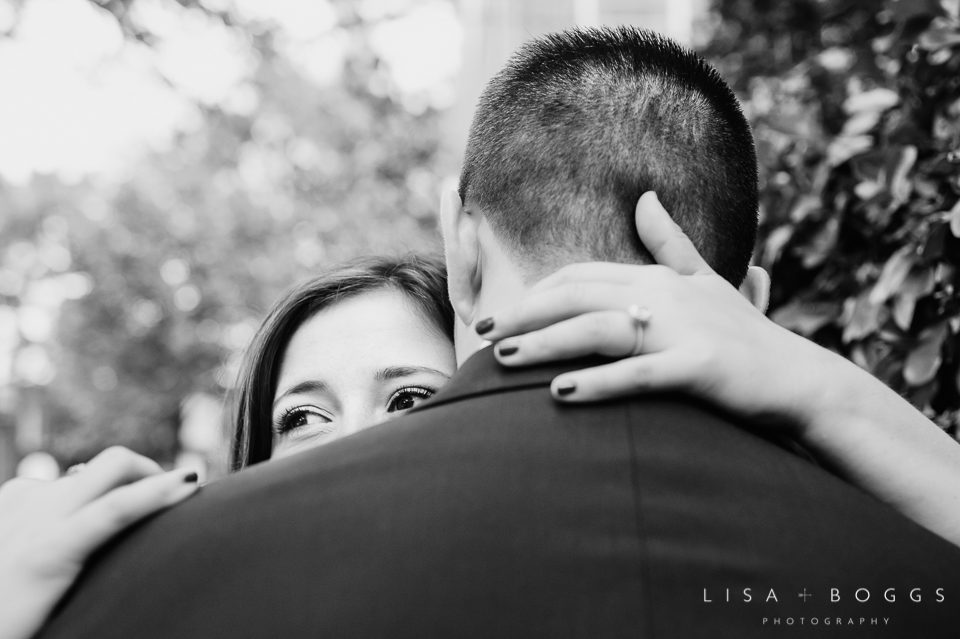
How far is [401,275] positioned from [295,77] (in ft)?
40.0

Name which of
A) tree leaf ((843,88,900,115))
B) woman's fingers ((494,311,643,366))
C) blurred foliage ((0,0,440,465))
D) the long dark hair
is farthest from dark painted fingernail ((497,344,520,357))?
blurred foliage ((0,0,440,465))

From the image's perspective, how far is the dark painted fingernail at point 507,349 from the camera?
4.36 feet

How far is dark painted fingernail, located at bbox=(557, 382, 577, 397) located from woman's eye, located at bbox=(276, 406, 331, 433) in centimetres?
138

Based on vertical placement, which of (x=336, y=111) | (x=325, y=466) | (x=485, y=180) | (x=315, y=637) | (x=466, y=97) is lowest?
(x=315, y=637)

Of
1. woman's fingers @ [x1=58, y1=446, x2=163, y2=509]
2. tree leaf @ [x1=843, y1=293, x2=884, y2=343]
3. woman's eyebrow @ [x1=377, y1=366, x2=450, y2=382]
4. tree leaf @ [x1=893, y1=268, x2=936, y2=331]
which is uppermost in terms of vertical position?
tree leaf @ [x1=843, y1=293, x2=884, y2=343]

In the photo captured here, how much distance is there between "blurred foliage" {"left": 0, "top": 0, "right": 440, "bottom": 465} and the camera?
12602 millimetres

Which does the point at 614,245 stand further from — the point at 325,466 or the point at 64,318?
the point at 64,318

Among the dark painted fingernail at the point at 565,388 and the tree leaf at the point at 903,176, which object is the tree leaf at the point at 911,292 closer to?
the tree leaf at the point at 903,176

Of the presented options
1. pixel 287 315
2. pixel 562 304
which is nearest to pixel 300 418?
pixel 287 315

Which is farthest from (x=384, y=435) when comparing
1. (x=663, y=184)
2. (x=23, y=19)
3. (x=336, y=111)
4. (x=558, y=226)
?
(x=336, y=111)

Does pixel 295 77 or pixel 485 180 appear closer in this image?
pixel 485 180

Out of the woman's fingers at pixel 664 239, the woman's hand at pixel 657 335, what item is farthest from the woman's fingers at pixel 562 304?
the woman's fingers at pixel 664 239

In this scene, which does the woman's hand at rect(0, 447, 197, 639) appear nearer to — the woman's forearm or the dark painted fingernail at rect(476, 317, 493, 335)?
the dark painted fingernail at rect(476, 317, 493, 335)

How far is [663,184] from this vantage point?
1502 millimetres
